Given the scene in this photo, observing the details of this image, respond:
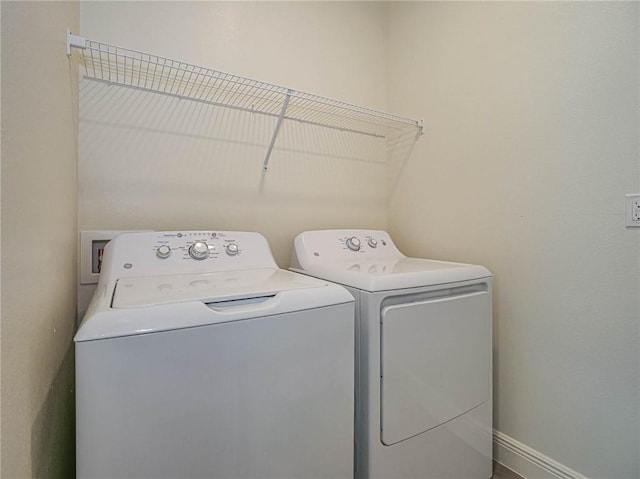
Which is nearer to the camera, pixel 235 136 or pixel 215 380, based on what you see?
pixel 215 380

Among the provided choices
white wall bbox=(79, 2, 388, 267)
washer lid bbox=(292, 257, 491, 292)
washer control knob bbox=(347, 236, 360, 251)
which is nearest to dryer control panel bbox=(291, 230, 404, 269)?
washer control knob bbox=(347, 236, 360, 251)

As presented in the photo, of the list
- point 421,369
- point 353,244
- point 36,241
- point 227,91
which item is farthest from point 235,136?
point 421,369

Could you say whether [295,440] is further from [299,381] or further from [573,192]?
[573,192]

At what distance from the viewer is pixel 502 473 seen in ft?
4.65

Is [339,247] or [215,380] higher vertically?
[339,247]

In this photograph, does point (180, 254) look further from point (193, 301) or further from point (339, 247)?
point (339, 247)

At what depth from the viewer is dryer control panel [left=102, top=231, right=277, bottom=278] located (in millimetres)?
1174

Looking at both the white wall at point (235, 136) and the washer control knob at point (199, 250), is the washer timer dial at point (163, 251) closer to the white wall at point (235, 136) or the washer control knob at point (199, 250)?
the washer control knob at point (199, 250)

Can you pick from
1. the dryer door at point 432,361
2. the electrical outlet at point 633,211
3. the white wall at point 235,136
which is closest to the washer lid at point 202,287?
the dryer door at point 432,361

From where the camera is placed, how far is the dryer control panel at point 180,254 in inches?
46.2

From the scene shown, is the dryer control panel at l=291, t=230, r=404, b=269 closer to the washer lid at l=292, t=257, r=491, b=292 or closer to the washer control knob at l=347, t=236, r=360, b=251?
the washer control knob at l=347, t=236, r=360, b=251

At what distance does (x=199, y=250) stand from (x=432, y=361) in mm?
973

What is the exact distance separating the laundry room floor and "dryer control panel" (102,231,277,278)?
134 centimetres

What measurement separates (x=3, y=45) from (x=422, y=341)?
129 cm
